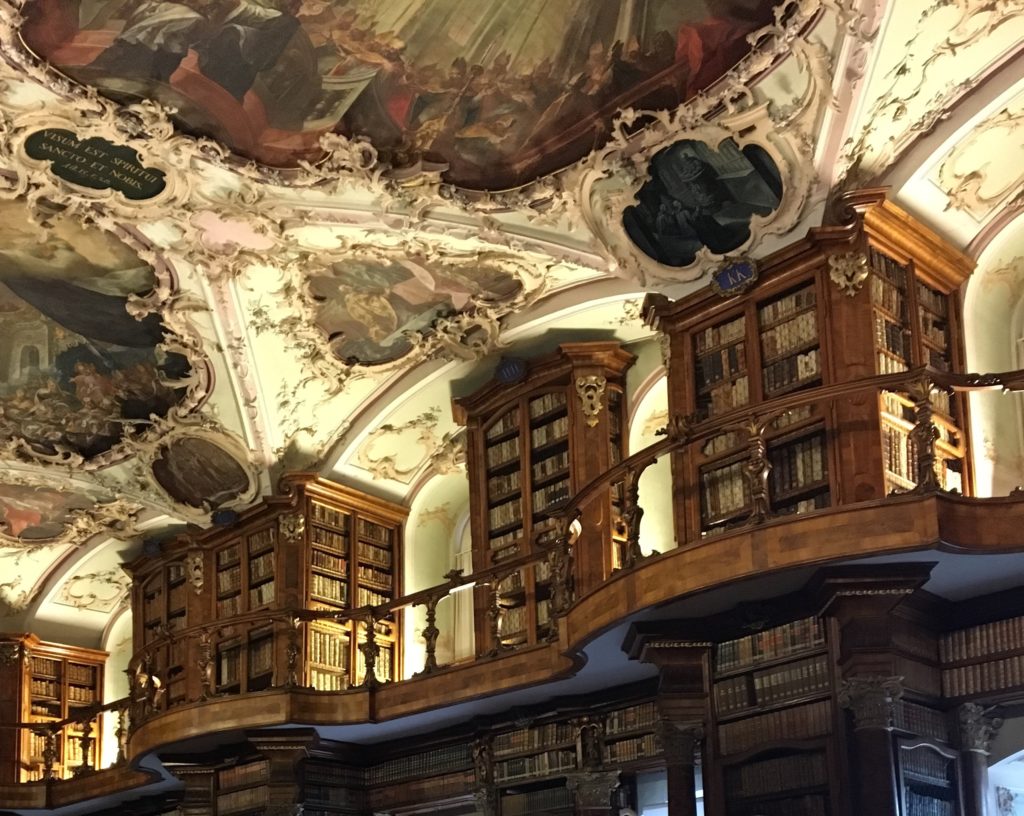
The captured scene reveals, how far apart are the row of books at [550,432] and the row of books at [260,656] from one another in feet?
10.9

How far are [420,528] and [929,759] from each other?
6.71m

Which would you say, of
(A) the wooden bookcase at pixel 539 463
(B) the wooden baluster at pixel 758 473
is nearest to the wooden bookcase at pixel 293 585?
(A) the wooden bookcase at pixel 539 463

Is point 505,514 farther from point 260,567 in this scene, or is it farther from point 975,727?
point 975,727

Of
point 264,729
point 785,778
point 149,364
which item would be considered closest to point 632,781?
point 785,778

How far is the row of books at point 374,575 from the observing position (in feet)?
46.5

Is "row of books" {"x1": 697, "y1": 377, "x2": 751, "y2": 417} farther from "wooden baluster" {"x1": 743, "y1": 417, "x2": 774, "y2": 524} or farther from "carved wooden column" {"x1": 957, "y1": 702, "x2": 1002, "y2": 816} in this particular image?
"carved wooden column" {"x1": 957, "y1": 702, "x2": 1002, "y2": 816}

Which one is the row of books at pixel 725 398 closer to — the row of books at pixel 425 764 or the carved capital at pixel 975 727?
the carved capital at pixel 975 727

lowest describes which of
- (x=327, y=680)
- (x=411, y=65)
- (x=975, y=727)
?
(x=975, y=727)

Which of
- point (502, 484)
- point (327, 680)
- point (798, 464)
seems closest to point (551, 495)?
point (502, 484)

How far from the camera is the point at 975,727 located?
9078mm

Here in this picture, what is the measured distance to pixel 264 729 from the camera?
12.9m

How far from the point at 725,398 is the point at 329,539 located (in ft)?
17.0

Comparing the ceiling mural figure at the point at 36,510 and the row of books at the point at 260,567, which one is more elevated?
the ceiling mural figure at the point at 36,510

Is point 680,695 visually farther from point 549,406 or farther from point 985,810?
point 549,406
